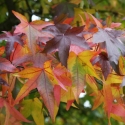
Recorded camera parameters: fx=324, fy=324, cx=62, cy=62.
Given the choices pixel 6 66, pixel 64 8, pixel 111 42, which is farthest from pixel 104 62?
pixel 64 8

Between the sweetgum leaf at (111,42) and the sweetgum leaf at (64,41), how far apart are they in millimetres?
29

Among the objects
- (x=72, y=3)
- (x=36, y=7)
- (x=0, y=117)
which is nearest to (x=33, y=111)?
(x=0, y=117)

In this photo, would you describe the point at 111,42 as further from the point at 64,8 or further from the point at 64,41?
A: the point at 64,8

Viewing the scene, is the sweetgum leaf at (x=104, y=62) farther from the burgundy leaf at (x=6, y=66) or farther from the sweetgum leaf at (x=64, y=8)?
the sweetgum leaf at (x=64, y=8)

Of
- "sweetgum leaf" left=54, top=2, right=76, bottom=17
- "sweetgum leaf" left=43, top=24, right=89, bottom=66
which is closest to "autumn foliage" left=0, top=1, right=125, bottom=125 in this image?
"sweetgum leaf" left=43, top=24, right=89, bottom=66

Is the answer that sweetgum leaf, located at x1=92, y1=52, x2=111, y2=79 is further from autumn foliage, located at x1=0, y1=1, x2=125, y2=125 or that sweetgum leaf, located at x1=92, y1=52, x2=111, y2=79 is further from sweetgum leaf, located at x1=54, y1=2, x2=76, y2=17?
sweetgum leaf, located at x1=54, y1=2, x2=76, y2=17

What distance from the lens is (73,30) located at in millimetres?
638

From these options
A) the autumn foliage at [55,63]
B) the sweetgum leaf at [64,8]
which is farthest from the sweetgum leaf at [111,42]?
the sweetgum leaf at [64,8]

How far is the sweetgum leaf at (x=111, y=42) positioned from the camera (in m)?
0.59

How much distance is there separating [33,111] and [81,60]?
0.70 feet

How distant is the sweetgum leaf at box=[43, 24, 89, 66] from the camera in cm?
58

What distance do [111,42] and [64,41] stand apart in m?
0.09

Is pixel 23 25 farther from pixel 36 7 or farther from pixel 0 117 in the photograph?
pixel 36 7

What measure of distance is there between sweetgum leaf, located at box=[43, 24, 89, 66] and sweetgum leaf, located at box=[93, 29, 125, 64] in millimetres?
29
